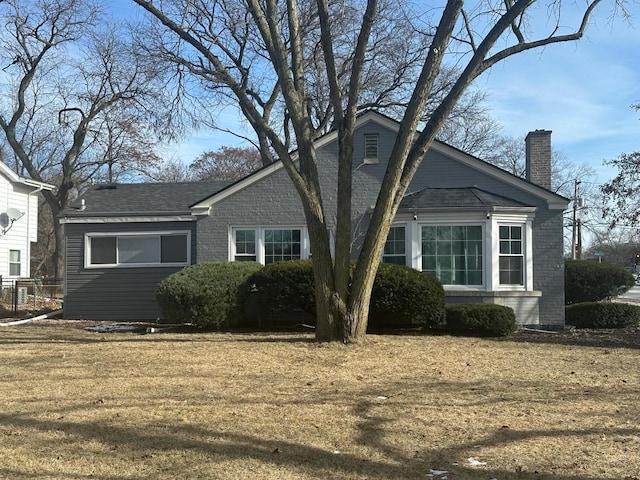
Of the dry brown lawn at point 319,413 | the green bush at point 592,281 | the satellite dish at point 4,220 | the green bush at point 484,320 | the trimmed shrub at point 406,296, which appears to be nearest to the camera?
the dry brown lawn at point 319,413

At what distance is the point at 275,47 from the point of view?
1116 cm

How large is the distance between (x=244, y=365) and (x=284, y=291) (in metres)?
4.98

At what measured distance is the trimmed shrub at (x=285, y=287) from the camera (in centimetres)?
1433

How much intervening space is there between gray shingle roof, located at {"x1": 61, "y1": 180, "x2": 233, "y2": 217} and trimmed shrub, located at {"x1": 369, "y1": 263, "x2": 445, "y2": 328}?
21.5 ft

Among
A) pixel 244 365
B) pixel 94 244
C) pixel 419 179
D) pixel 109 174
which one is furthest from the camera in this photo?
pixel 109 174

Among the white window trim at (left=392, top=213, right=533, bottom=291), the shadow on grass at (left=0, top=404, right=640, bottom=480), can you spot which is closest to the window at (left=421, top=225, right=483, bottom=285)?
the white window trim at (left=392, top=213, right=533, bottom=291)

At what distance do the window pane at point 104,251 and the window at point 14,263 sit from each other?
955 centimetres

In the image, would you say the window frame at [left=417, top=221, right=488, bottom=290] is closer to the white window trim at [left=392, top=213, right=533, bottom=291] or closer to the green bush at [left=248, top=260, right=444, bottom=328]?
the white window trim at [left=392, top=213, right=533, bottom=291]

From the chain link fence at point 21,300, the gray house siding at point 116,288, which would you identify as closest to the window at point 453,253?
the gray house siding at point 116,288

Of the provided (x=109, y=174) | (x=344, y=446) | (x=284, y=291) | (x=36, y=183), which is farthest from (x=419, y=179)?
(x=109, y=174)

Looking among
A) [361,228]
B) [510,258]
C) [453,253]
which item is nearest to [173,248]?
[361,228]

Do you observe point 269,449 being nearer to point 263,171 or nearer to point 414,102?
point 414,102

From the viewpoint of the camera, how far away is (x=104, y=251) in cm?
1802

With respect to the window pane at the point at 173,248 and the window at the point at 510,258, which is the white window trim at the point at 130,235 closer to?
the window pane at the point at 173,248
